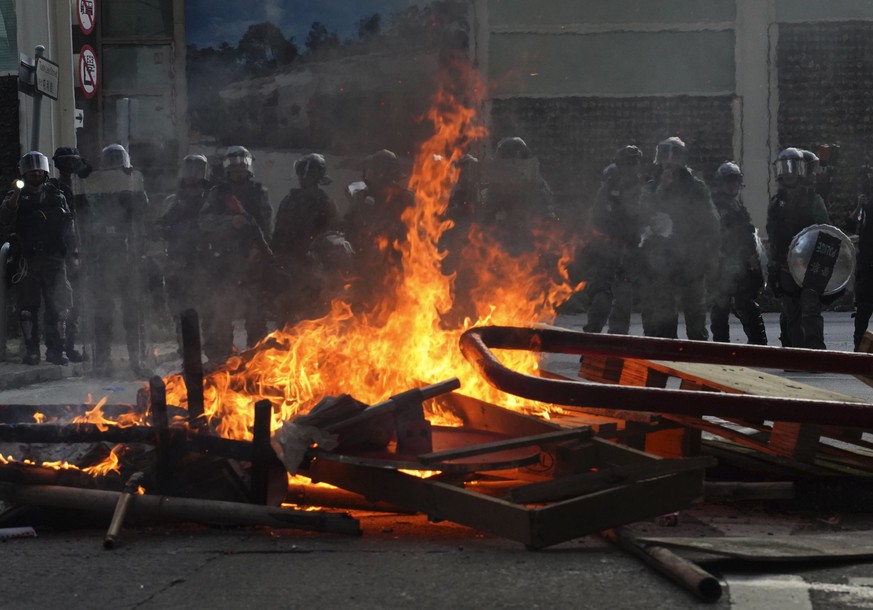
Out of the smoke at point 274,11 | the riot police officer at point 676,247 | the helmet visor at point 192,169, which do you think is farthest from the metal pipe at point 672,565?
the smoke at point 274,11

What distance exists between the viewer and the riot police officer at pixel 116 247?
11.0m

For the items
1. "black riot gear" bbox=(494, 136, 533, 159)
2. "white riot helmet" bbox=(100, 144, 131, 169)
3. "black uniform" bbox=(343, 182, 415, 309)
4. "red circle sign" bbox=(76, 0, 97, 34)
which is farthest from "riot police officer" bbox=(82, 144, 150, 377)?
"red circle sign" bbox=(76, 0, 97, 34)

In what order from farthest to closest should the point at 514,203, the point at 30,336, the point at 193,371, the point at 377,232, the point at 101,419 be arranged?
1. the point at 30,336
2. the point at 514,203
3. the point at 377,232
4. the point at 101,419
5. the point at 193,371

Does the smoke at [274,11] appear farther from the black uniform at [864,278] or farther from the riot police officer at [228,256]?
the black uniform at [864,278]

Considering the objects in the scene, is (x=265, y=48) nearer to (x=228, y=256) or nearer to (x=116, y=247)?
(x=116, y=247)

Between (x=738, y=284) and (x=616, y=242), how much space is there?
4.00 feet

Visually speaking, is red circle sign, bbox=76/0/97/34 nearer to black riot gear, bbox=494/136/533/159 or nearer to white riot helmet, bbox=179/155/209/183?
white riot helmet, bbox=179/155/209/183

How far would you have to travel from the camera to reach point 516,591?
11.6 ft

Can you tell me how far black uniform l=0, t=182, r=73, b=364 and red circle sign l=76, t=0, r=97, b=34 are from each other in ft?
27.4

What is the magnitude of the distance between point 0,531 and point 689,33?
20620 millimetres

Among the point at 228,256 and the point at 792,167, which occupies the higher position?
the point at 792,167

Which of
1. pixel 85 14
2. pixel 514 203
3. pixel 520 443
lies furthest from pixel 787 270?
pixel 85 14

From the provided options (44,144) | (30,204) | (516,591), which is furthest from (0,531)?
(44,144)

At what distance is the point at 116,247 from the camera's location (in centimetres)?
1104
